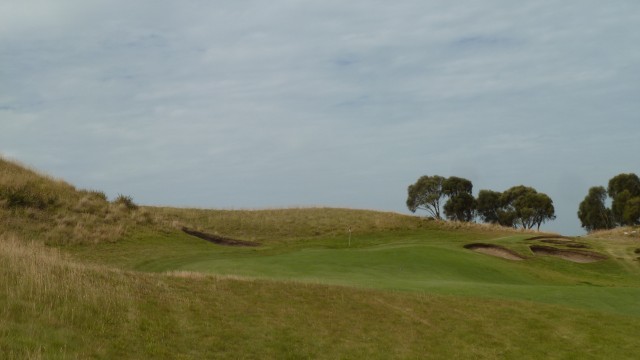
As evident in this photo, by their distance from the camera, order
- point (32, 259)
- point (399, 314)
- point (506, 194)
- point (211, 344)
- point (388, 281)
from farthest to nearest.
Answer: point (506, 194)
point (388, 281)
point (399, 314)
point (32, 259)
point (211, 344)

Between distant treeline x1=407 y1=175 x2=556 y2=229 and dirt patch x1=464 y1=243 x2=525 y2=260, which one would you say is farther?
distant treeline x1=407 y1=175 x2=556 y2=229

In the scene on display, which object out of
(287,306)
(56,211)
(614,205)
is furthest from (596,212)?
(287,306)

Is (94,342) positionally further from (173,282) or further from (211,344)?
(173,282)

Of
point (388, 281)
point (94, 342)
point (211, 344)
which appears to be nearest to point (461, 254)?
point (388, 281)

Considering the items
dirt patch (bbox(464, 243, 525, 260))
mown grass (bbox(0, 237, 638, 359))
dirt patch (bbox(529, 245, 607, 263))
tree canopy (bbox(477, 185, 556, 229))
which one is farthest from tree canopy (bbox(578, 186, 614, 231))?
mown grass (bbox(0, 237, 638, 359))

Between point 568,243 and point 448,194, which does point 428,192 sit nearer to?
point 448,194

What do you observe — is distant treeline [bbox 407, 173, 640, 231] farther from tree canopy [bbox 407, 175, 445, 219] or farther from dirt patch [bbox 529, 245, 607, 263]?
dirt patch [bbox 529, 245, 607, 263]

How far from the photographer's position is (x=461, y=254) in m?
38.2

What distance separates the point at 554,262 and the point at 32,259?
38565 mm

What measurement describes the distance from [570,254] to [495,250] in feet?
23.4

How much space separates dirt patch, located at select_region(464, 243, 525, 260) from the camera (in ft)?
146

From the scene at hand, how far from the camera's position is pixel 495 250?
46.1m

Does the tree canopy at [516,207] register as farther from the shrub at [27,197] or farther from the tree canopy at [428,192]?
the shrub at [27,197]

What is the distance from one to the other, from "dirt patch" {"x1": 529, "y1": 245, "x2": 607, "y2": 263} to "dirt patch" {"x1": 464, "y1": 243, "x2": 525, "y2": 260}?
2850 mm
